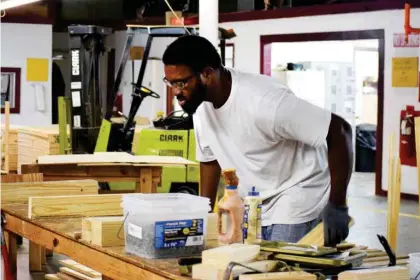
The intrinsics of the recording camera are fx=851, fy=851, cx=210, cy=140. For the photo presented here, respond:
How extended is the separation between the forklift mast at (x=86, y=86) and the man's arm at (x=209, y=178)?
7404mm

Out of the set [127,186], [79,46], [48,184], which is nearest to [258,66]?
[79,46]

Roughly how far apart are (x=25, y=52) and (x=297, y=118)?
535 inches

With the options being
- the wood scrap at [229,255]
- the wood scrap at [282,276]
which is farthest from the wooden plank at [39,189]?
the wood scrap at [282,276]

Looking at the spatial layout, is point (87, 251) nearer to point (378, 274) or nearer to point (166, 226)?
point (166, 226)

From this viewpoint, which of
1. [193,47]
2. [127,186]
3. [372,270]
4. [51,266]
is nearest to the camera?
[372,270]

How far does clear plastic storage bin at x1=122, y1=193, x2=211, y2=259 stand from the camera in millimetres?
3275

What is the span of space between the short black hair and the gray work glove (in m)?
0.81

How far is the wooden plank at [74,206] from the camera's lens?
460 cm

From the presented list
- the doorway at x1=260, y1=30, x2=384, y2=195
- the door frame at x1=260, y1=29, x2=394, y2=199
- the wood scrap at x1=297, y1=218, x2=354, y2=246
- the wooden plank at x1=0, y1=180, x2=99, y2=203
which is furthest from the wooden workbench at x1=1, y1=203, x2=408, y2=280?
the doorway at x1=260, y1=30, x2=384, y2=195

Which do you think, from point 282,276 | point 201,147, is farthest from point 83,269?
point 282,276

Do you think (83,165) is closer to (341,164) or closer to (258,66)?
(341,164)

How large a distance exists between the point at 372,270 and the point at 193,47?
1.34 meters

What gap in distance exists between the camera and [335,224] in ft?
11.8

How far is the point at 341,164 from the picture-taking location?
3.74m
